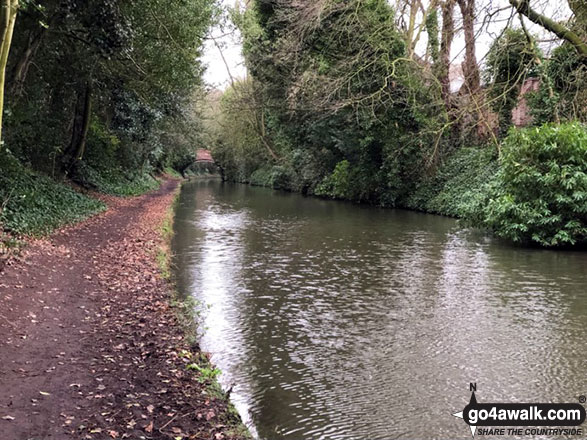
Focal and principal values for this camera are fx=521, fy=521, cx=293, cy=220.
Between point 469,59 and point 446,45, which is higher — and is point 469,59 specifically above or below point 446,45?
below

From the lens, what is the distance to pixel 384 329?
7.73 meters

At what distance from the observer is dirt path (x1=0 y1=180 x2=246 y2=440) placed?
4.20m

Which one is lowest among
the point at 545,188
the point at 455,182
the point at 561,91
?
the point at 545,188

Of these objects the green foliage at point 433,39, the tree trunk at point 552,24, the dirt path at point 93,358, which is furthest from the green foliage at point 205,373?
the green foliage at point 433,39

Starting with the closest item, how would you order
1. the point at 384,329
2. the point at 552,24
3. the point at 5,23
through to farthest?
the point at 5,23 → the point at 384,329 → the point at 552,24

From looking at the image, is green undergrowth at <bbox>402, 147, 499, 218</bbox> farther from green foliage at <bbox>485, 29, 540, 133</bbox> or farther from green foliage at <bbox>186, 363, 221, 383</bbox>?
green foliage at <bbox>186, 363, 221, 383</bbox>

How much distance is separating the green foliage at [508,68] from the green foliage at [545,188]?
1730 mm

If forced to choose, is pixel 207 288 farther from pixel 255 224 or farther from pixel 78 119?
pixel 78 119

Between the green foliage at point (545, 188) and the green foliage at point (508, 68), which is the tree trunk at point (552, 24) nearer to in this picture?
the green foliage at point (508, 68)

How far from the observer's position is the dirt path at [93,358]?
13.8ft

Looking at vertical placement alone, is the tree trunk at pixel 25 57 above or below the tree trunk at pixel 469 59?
below

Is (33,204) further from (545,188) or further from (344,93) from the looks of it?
(344,93)

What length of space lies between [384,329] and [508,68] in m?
10.8

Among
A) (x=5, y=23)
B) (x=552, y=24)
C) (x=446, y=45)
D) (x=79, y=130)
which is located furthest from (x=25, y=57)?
(x=446, y=45)
